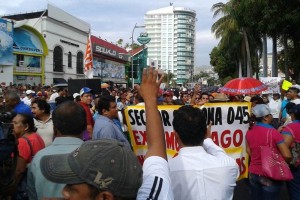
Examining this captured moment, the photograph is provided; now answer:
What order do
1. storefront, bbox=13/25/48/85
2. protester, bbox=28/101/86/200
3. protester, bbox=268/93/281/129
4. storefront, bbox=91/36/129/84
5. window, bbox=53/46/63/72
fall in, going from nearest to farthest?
protester, bbox=28/101/86/200
protester, bbox=268/93/281/129
storefront, bbox=13/25/48/85
window, bbox=53/46/63/72
storefront, bbox=91/36/129/84

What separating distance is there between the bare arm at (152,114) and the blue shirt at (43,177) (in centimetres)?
74

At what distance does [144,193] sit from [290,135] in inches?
128

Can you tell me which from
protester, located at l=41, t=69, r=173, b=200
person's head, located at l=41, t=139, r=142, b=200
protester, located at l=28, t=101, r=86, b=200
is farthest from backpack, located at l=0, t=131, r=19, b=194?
person's head, located at l=41, t=139, r=142, b=200

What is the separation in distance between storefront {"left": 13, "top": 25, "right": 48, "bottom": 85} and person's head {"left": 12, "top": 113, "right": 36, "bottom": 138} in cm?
2941

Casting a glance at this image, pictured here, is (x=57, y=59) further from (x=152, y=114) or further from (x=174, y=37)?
(x=174, y=37)

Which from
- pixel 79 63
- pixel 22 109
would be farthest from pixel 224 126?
pixel 79 63

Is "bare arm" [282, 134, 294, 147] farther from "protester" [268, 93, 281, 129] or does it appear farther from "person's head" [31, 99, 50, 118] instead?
"protester" [268, 93, 281, 129]

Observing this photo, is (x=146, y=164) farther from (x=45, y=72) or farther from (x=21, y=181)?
(x=45, y=72)

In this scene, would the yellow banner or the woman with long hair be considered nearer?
the woman with long hair

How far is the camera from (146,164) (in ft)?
6.45

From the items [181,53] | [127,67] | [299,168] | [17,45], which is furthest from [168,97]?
[181,53]

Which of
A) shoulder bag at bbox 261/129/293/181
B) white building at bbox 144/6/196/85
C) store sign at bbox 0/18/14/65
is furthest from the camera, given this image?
white building at bbox 144/6/196/85

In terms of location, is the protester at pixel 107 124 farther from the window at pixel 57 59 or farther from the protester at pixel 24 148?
the window at pixel 57 59

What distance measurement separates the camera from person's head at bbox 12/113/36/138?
3.89 metres
